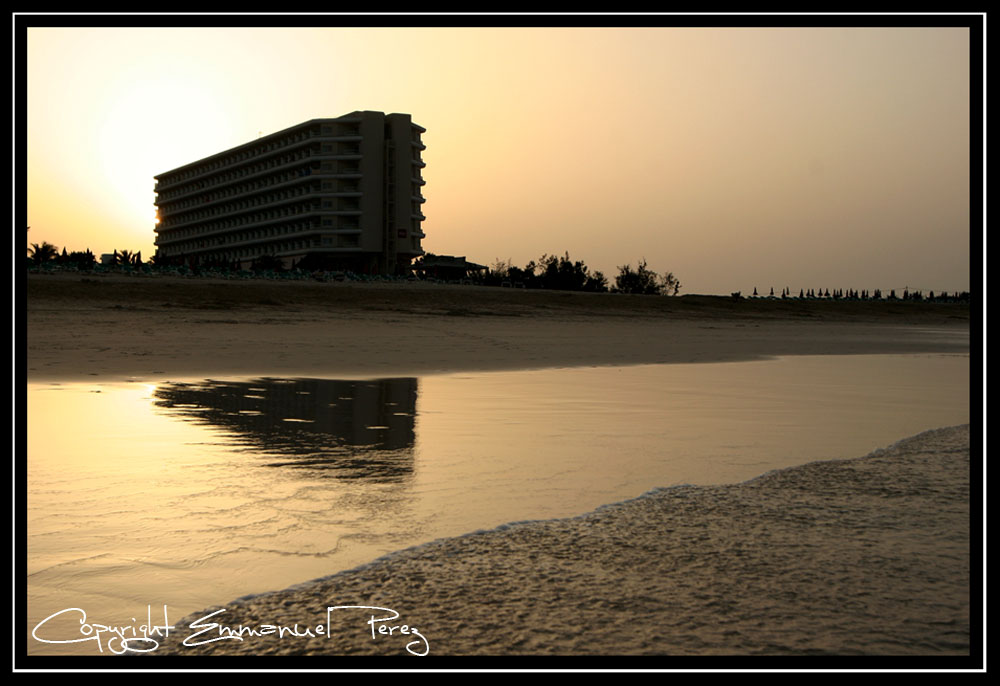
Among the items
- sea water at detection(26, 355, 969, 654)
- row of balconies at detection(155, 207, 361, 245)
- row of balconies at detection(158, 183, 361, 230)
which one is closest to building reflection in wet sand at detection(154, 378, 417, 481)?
sea water at detection(26, 355, 969, 654)

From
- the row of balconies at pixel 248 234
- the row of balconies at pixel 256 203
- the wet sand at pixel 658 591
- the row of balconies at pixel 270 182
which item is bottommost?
the wet sand at pixel 658 591

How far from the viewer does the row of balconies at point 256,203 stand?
10950 centimetres

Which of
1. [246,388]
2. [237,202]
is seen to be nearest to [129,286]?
[246,388]

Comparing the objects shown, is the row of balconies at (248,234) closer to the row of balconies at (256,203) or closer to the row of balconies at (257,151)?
the row of balconies at (256,203)

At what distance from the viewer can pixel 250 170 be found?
126 metres

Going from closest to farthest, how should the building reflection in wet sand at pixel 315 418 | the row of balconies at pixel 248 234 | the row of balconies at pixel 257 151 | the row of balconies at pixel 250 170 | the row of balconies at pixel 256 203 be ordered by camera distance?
1. the building reflection in wet sand at pixel 315 418
2. the row of balconies at pixel 250 170
3. the row of balconies at pixel 248 234
4. the row of balconies at pixel 256 203
5. the row of balconies at pixel 257 151

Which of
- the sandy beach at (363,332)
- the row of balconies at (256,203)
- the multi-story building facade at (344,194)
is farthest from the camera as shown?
the row of balconies at (256,203)

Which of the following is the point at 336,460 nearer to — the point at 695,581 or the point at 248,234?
the point at 695,581

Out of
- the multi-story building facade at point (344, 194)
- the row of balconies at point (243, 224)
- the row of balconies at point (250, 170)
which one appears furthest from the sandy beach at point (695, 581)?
the row of balconies at point (250, 170)

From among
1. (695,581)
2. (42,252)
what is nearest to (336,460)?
(695,581)

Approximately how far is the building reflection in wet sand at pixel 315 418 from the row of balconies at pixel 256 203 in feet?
319
